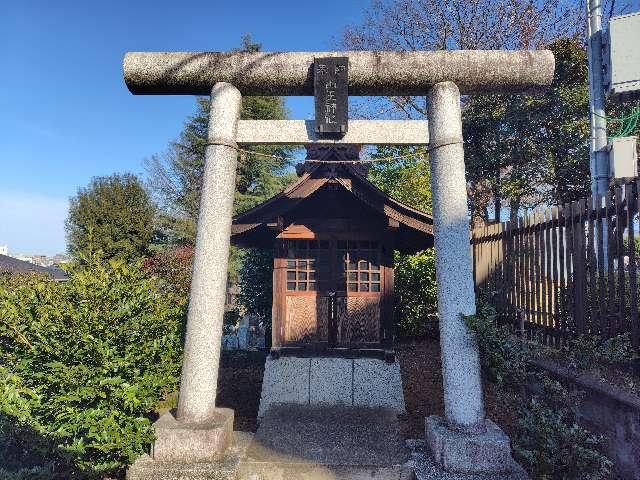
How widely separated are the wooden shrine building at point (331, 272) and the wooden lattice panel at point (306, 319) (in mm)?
20

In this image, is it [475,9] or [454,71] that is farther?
[475,9]

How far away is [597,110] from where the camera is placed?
26.7ft

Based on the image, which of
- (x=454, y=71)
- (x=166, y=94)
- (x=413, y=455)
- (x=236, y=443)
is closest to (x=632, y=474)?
(x=413, y=455)

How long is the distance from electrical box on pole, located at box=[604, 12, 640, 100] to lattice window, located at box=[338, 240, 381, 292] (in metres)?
5.49

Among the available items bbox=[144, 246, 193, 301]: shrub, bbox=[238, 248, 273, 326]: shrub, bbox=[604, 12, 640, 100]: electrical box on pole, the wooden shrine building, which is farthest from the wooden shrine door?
bbox=[144, 246, 193, 301]: shrub

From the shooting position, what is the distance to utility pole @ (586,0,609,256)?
785 cm

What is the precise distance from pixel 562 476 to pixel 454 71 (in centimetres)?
435

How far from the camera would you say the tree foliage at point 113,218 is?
1686 cm

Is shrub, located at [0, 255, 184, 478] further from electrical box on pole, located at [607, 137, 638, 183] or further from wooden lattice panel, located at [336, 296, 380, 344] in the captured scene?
electrical box on pole, located at [607, 137, 638, 183]

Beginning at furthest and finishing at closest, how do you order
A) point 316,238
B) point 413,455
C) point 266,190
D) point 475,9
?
point 266,190 → point 475,9 → point 316,238 → point 413,455

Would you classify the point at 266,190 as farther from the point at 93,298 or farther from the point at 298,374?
the point at 93,298

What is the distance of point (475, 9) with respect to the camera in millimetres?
17562

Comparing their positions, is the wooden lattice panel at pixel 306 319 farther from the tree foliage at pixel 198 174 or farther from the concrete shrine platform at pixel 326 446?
the tree foliage at pixel 198 174

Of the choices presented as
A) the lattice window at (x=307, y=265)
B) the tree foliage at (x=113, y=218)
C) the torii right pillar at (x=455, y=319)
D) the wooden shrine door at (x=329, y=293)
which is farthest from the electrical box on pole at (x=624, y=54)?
the tree foliage at (x=113, y=218)
